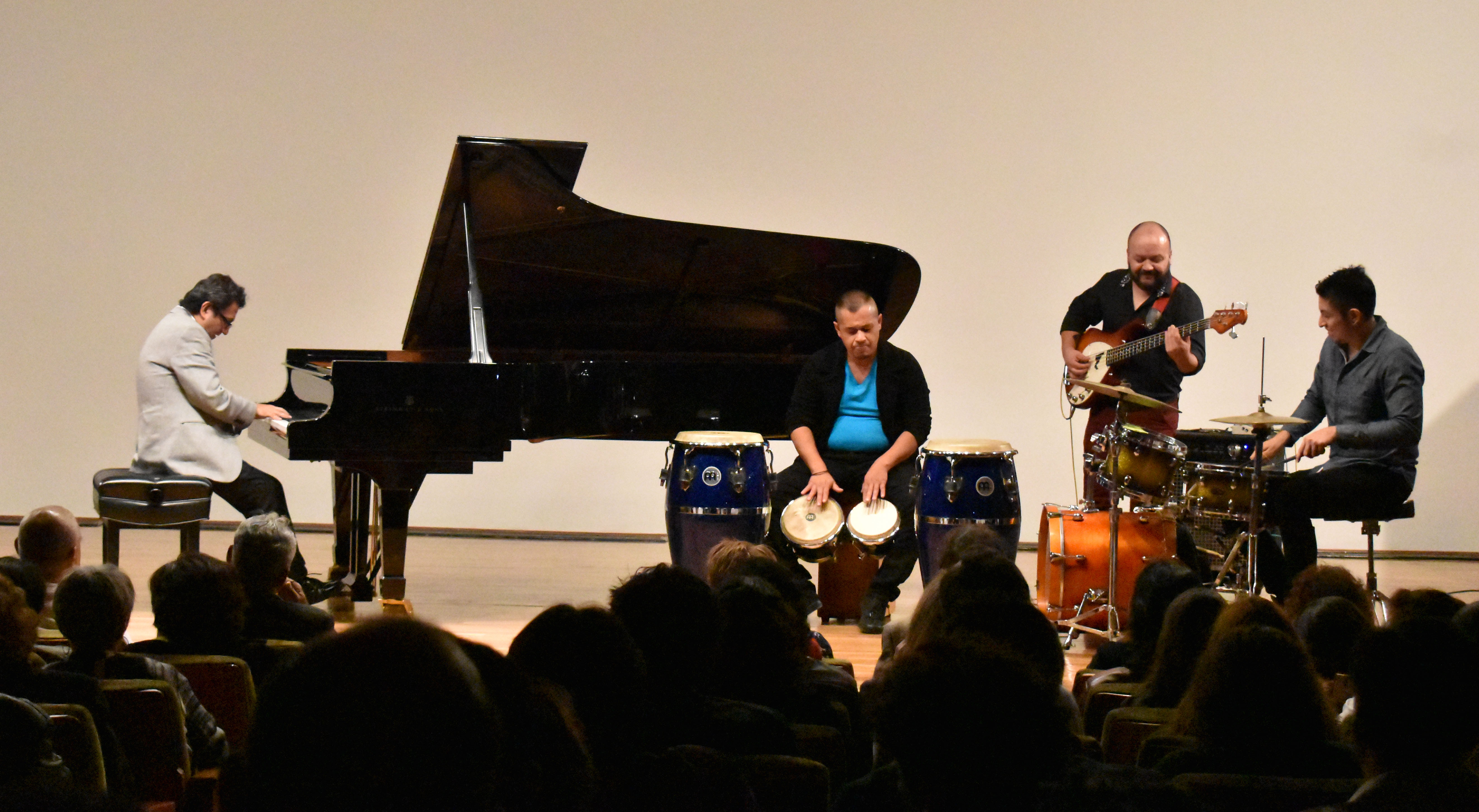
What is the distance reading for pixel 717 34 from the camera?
7.68 meters

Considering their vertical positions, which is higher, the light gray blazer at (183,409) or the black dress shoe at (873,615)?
the light gray blazer at (183,409)

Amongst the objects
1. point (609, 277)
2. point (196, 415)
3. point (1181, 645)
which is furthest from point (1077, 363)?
point (196, 415)

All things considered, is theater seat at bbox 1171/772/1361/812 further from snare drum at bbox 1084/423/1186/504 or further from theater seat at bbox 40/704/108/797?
snare drum at bbox 1084/423/1186/504

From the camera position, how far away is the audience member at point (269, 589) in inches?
122

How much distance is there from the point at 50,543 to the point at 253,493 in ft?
6.51

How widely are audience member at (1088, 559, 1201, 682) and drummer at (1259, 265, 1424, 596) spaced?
2.25m

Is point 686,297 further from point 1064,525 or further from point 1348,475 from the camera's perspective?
point 1348,475

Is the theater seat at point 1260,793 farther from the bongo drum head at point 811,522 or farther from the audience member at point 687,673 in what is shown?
the bongo drum head at point 811,522

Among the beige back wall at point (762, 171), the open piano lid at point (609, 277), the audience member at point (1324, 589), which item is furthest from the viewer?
the beige back wall at point (762, 171)

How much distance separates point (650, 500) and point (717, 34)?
2.87 m

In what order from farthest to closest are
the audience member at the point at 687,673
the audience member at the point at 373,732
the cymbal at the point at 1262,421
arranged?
the cymbal at the point at 1262,421
the audience member at the point at 687,673
the audience member at the point at 373,732

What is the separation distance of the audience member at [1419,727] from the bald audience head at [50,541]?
3.26 metres

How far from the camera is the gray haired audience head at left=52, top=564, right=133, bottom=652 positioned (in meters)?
2.32

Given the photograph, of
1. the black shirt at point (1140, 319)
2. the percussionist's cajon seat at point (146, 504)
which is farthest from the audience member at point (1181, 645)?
the percussionist's cajon seat at point (146, 504)
